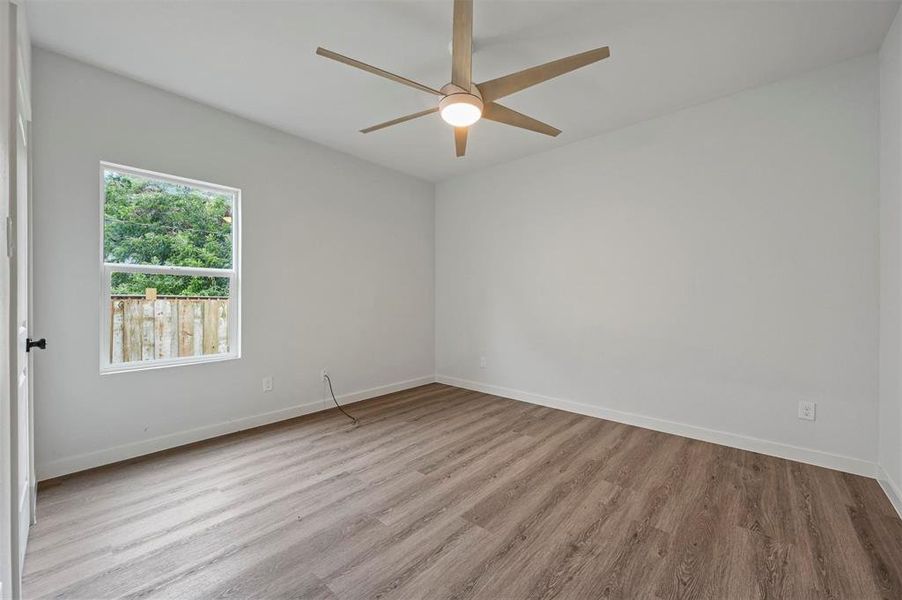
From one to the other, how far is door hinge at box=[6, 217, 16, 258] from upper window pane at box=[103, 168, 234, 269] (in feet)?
5.06

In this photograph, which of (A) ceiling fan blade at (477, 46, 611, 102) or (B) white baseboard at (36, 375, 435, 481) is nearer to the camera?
(A) ceiling fan blade at (477, 46, 611, 102)

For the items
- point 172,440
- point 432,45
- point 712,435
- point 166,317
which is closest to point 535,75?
point 432,45

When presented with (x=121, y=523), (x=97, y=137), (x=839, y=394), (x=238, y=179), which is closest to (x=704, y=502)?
(x=839, y=394)

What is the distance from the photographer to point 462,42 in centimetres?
186

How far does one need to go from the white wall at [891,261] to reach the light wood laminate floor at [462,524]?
1.01 feet

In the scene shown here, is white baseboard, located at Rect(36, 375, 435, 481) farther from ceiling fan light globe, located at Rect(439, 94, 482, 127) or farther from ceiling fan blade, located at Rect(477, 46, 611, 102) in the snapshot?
ceiling fan blade, located at Rect(477, 46, 611, 102)

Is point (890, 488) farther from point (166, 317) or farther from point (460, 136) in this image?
point (166, 317)

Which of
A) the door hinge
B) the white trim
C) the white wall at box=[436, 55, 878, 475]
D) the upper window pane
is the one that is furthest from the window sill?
the white trim

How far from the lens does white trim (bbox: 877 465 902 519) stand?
2092 millimetres

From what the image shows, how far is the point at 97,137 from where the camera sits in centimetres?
260

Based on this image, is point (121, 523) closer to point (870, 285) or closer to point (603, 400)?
point (603, 400)

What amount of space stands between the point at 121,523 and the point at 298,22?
114 inches

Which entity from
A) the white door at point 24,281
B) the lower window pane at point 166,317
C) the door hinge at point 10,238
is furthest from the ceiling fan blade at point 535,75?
the lower window pane at point 166,317

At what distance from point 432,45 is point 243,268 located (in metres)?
2.35
